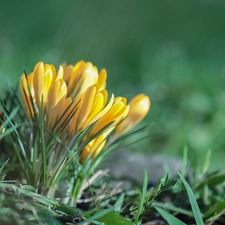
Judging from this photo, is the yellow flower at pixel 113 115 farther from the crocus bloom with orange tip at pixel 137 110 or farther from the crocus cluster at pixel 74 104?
the crocus bloom with orange tip at pixel 137 110

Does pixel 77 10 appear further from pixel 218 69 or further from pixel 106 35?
pixel 218 69

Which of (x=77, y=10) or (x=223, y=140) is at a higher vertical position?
(x=77, y=10)

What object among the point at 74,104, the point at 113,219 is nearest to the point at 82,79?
the point at 74,104

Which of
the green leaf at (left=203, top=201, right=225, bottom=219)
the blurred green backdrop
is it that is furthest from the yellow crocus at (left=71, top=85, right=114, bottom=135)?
the blurred green backdrop

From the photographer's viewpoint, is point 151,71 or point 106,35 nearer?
point 151,71

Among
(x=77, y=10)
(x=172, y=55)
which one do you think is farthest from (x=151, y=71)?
(x=77, y=10)


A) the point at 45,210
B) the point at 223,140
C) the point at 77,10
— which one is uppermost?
the point at 77,10
